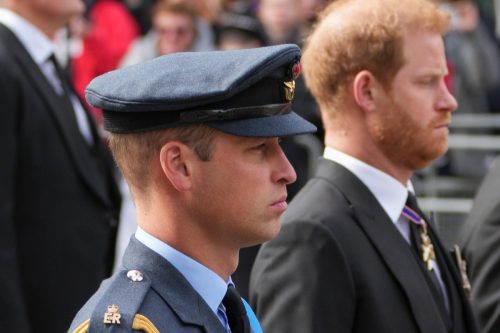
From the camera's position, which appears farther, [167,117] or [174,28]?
[174,28]

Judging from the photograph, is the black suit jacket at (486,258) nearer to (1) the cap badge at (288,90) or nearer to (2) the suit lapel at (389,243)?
(2) the suit lapel at (389,243)

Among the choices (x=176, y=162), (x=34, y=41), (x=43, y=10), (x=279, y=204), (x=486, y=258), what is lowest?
(x=486, y=258)

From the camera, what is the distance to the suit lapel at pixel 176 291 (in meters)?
2.47

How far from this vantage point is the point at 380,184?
369 centimetres

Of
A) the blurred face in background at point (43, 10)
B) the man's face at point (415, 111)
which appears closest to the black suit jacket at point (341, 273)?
the man's face at point (415, 111)

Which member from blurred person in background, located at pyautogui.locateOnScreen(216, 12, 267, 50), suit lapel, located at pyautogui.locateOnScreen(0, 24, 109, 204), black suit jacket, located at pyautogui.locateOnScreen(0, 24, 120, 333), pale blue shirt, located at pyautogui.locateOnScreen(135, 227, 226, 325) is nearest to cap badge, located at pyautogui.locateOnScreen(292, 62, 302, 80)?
pale blue shirt, located at pyautogui.locateOnScreen(135, 227, 226, 325)

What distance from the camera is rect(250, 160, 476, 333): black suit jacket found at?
3.32 m

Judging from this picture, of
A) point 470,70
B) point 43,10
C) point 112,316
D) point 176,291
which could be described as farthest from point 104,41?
point 112,316

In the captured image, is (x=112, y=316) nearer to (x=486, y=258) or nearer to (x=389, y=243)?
(x=389, y=243)

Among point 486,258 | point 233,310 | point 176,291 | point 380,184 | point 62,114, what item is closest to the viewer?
point 176,291

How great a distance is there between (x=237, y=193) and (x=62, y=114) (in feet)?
7.29

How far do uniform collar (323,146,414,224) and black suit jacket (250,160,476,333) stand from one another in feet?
0.14

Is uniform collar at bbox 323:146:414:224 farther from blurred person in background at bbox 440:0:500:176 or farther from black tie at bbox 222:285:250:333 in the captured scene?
blurred person in background at bbox 440:0:500:176

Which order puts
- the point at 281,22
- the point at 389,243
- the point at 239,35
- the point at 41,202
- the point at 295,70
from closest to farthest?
the point at 295,70 → the point at 389,243 → the point at 41,202 → the point at 239,35 → the point at 281,22
